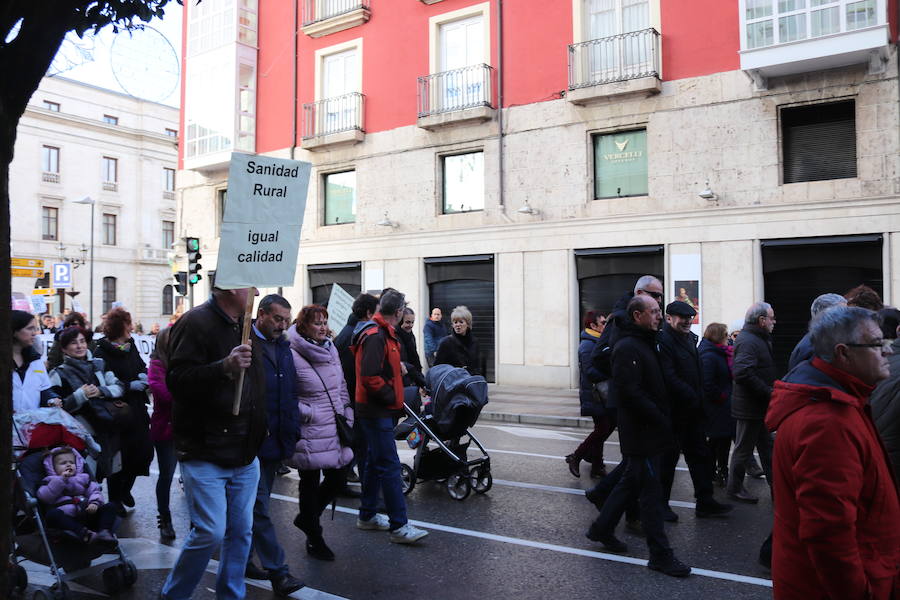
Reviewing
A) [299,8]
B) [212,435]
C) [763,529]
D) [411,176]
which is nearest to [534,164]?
[411,176]

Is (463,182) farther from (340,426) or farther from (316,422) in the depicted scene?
(316,422)

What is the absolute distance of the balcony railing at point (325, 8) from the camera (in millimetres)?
22234

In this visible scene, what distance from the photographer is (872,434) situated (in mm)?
2646

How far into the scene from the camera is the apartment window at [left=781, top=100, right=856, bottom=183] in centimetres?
1536

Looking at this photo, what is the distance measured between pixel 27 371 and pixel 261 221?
8.41 ft

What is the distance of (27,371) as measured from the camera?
5.73 metres

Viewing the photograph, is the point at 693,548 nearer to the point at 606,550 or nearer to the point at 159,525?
the point at 606,550

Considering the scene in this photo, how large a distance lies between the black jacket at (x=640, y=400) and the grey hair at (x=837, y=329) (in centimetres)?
272

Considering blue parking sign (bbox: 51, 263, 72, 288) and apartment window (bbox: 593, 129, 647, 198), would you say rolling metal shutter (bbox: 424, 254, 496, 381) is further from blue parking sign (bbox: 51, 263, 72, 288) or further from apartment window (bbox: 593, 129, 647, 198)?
blue parking sign (bbox: 51, 263, 72, 288)

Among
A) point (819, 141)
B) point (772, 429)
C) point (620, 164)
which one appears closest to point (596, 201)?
point (620, 164)

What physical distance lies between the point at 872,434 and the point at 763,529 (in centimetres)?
421

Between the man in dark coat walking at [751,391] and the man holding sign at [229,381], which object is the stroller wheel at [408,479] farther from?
the man holding sign at [229,381]

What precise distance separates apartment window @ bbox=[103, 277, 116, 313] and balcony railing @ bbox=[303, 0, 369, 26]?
1379 inches

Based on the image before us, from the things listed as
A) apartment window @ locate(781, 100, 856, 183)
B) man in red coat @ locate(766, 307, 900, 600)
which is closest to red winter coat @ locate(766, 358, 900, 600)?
man in red coat @ locate(766, 307, 900, 600)
